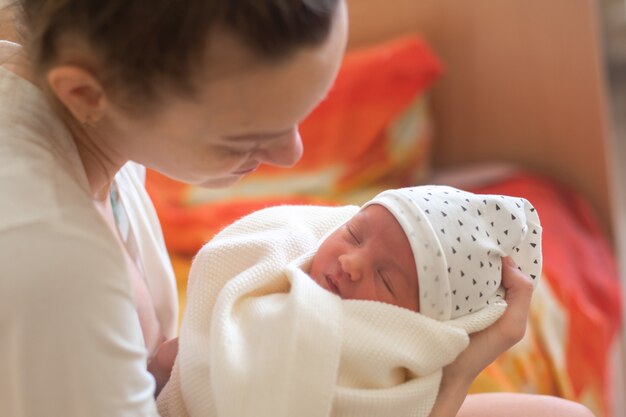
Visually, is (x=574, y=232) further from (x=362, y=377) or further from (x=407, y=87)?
(x=362, y=377)

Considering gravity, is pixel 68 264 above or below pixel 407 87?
above

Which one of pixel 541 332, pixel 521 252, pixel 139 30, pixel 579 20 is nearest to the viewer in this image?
pixel 139 30

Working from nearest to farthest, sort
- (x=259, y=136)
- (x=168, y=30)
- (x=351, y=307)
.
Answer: (x=168, y=30), (x=259, y=136), (x=351, y=307)

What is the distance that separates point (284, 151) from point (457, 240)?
252mm

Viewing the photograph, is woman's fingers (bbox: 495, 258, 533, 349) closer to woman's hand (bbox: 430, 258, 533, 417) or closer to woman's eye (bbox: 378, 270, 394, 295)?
woman's hand (bbox: 430, 258, 533, 417)

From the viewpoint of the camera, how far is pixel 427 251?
0.93 meters

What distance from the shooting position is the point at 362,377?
88 cm

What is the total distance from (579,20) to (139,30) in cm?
179

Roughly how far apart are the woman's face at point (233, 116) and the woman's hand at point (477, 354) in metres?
0.32

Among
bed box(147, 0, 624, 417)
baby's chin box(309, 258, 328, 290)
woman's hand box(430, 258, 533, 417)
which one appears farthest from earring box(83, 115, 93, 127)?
bed box(147, 0, 624, 417)

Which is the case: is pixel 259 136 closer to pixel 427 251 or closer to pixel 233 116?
pixel 233 116

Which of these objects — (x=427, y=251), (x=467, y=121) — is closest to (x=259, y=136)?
(x=427, y=251)

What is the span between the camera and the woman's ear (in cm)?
74

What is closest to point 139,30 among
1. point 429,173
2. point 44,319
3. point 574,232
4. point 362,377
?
point 44,319
